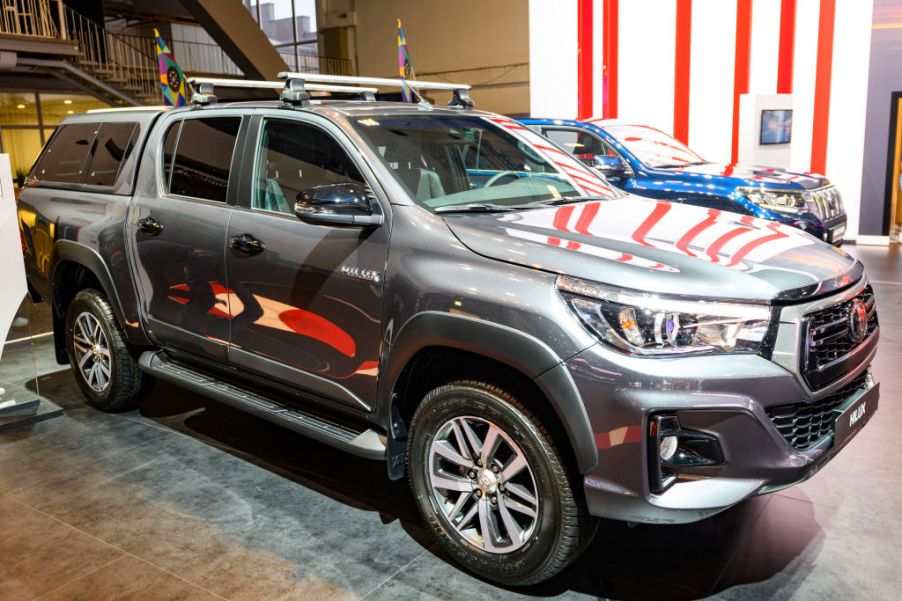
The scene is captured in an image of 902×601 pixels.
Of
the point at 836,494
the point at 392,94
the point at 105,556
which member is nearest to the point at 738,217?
the point at 836,494

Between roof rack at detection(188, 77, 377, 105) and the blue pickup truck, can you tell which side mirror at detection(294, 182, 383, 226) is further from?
the blue pickup truck

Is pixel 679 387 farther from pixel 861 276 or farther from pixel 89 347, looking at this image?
pixel 89 347

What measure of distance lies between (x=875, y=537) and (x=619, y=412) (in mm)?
1389

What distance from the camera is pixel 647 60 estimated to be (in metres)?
11.0

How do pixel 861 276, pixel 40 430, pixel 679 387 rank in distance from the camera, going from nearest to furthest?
pixel 679 387 < pixel 861 276 < pixel 40 430

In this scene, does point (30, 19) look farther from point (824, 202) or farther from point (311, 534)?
point (311, 534)

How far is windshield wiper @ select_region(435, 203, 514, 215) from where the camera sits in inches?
113

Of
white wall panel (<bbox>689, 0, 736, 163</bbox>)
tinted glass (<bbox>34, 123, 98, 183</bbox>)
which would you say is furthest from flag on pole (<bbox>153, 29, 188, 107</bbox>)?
white wall panel (<bbox>689, 0, 736, 163</bbox>)

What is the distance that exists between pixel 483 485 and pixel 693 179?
5084 millimetres

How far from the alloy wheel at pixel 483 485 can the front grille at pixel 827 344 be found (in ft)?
2.94

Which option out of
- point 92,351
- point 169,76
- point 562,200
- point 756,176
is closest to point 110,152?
point 92,351

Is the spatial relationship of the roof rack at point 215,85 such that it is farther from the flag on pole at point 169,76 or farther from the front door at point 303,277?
the flag on pole at point 169,76

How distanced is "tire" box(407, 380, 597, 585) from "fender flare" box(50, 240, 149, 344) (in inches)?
77.3

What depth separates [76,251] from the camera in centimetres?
430
